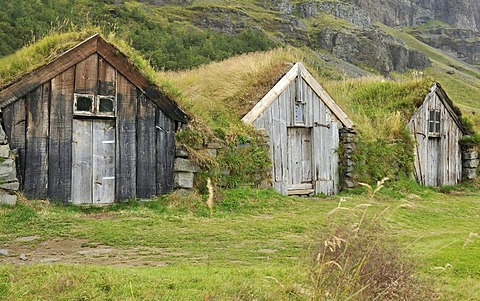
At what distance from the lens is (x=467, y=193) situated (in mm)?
19094

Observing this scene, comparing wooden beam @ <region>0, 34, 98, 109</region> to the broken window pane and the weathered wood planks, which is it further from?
the weathered wood planks

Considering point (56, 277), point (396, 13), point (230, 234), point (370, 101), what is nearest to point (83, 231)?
point (230, 234)

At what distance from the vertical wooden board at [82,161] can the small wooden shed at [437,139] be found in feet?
39.6

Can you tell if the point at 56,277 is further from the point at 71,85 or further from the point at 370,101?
the point at 370,101

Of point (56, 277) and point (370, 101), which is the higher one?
point (370, 101)

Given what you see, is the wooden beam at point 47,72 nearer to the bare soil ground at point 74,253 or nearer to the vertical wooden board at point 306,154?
the bare soil ground at point 74,253

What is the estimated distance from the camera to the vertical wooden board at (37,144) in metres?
10.3

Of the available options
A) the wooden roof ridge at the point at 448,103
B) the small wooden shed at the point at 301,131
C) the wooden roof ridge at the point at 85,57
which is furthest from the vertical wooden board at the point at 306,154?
the wooden roof ridge at the point at 448,103

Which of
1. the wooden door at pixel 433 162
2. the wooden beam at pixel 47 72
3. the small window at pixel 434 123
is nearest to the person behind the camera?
the wooden beam at pixel 47 72

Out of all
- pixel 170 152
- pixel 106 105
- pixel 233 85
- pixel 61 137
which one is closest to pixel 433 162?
pixel 233 85

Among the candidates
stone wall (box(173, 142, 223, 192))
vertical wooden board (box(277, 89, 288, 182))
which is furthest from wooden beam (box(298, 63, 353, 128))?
stone wall (box(173, 142, 223, 192))

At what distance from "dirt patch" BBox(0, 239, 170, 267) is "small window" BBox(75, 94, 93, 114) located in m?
3.99

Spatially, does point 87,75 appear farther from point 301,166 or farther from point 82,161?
point 301,166

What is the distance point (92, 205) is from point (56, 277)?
20.1 ft
